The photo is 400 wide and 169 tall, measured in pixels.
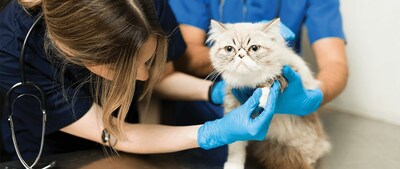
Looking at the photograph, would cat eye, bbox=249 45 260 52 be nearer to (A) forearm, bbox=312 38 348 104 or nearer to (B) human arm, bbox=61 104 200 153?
(B) human arm, bbox=61 104 200 153

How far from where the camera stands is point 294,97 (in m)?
1.14

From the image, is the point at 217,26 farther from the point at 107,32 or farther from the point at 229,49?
the point at 107,32

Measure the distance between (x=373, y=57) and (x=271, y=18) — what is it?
1.85 ft

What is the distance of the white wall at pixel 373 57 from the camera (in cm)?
165

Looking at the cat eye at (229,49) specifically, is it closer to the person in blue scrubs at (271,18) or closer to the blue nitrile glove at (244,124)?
the blue nitrile glove at (244,124)

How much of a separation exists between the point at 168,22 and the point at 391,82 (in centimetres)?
104

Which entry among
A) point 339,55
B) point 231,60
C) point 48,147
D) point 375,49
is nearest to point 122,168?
point 48,147

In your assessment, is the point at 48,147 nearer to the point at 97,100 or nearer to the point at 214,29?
the point at 97,100

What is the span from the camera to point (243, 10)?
1477 mm

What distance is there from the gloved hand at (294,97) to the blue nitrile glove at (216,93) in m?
0.22

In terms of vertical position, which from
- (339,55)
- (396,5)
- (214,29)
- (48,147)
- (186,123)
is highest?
(214,29)

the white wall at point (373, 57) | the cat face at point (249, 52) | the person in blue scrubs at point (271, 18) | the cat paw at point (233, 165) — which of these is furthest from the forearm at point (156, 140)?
the white wall at point (373, 57)

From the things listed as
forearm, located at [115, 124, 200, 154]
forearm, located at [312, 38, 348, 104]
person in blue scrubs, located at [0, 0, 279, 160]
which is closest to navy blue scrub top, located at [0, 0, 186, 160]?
person in blue scrubs, located at [0, 0, 279, 160]

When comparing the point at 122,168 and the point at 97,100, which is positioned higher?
the point at 97,100
